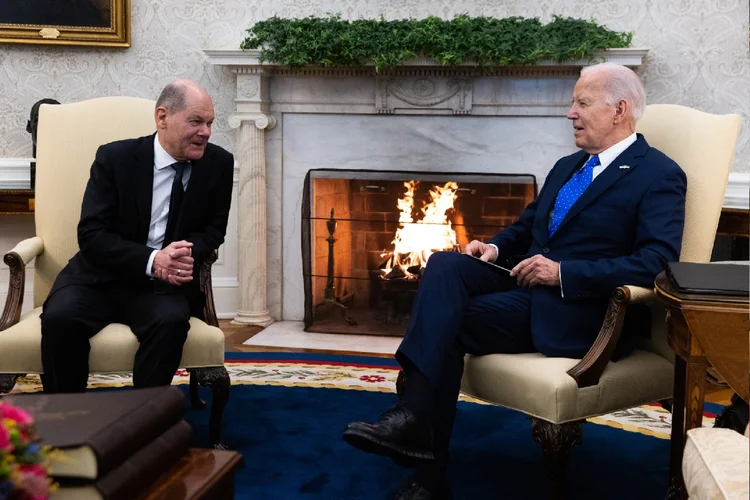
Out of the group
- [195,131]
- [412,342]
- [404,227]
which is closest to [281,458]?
[412,342]

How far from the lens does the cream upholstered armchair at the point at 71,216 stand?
281cm

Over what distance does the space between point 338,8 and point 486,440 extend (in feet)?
9.95

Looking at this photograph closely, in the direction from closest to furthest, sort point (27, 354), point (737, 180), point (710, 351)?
point (710, 351) < point (27, 354) < point (737, 180)

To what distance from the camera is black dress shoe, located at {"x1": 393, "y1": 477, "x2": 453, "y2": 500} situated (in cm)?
238

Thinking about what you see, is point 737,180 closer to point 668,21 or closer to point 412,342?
point 668,21

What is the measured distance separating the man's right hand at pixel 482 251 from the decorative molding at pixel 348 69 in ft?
6.80

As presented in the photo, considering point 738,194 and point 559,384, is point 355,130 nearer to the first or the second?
point 738,194

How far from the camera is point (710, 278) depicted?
7.13 ft

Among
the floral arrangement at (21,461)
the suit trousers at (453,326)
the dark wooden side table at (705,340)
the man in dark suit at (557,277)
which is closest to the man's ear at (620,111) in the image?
the man in dark suit at (557,277)

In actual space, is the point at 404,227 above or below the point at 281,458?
above

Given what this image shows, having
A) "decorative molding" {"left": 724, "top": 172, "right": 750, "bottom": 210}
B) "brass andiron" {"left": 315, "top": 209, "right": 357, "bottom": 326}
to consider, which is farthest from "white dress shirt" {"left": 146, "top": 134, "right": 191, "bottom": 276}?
"decorative molding" {"left": 724, "top": 172, "right": 750, "bottom": 210}

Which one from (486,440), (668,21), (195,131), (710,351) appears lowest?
(486,440)

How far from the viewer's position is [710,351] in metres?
2.04

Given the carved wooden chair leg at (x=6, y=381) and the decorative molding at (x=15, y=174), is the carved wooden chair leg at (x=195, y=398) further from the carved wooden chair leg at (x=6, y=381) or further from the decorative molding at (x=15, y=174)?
the decorative molding at (x=15, y=174)
